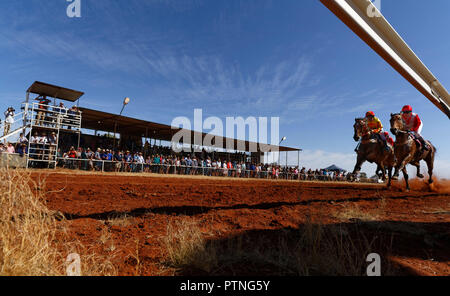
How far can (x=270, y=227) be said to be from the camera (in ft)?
11.2

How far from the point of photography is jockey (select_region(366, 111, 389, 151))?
10909mm

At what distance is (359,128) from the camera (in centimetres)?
1027

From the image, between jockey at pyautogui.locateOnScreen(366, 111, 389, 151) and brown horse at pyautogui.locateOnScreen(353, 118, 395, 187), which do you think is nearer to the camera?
brown horse at pyautogui.locateOnScreen(353, 118, 395, 187)

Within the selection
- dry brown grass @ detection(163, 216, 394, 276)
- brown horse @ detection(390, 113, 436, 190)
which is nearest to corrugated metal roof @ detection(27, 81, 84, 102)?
dry brown grass @ detection(163, 216, 394, 276)

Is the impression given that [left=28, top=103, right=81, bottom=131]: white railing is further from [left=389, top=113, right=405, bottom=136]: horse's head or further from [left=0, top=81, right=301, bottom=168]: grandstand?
[left=389, top=113, right=405, bottom=136]: horse's head

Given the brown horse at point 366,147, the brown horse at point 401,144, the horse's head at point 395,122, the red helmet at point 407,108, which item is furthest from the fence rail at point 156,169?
the horse's head at point 395,122

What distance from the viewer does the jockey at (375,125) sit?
35.8ft

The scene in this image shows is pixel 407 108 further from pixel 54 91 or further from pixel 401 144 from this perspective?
pixel 54 91

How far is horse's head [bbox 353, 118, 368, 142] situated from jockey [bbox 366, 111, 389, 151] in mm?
754

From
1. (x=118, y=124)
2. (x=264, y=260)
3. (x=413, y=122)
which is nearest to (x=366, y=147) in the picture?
(x=413, y=122)

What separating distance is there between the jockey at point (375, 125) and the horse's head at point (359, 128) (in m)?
0.75

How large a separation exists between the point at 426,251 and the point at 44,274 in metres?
3.57

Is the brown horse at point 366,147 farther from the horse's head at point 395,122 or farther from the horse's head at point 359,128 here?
the horse's head at point 395,122

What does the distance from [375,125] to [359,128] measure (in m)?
1.55
